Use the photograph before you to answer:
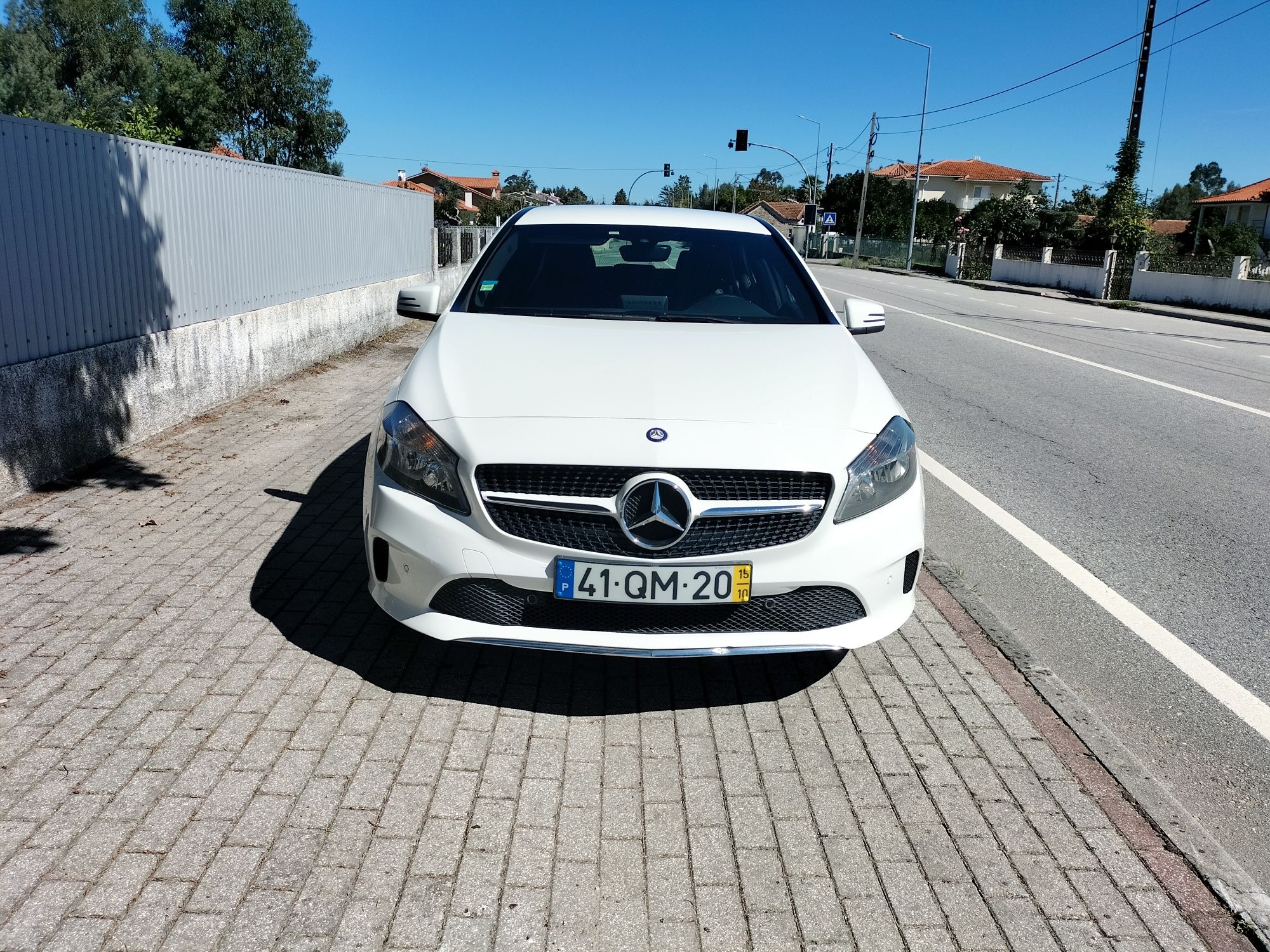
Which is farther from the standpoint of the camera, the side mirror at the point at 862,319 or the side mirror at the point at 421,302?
the side mirror at the point at 862,319

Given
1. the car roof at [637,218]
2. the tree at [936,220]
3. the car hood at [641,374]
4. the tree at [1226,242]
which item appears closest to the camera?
the car hood at [641,374]

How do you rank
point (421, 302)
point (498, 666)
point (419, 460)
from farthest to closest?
point (421, 302), point (498, 666), point (419, 460)

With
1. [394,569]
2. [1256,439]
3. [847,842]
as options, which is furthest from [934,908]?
[1256,439]

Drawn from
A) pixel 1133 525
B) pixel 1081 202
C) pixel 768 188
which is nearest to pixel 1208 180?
pixel 768 188

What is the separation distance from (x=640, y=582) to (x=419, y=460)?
0.83 meters

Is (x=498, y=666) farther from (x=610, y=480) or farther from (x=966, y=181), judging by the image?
(x=966, y=181)

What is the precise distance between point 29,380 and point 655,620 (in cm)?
444

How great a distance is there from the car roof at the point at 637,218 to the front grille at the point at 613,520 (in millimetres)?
2396

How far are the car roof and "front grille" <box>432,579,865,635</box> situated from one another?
256 cm

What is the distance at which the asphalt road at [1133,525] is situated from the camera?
3.45m

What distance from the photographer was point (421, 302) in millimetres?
4738

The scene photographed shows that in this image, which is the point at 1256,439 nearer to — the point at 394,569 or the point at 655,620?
the point at 655,620

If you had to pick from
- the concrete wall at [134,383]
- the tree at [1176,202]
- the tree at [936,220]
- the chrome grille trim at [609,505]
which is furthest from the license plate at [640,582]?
the tree at [1176,202]

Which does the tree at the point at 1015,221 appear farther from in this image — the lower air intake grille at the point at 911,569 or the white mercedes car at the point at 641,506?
the white mercedes car at the point at 641,506
